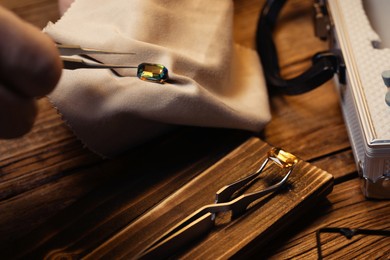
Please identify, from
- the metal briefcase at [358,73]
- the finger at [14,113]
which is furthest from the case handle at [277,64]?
the finger at [14,113]

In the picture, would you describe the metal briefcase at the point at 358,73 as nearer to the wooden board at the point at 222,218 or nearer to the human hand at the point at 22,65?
Result: the wooden board at the point at 222,218

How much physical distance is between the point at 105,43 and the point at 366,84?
250 mm

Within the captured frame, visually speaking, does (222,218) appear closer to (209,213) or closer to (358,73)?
(209,213)

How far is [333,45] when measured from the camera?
0.64 meters

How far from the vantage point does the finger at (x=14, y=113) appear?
Result: 1.22 ft

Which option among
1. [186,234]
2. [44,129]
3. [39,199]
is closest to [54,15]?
[44,129]

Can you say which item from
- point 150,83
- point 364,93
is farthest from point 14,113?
point 364,93

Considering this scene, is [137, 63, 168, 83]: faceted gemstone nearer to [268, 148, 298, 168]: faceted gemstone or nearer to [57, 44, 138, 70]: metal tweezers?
[57, 44, 138, 70]: metal tweezers

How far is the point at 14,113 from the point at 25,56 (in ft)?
0.17

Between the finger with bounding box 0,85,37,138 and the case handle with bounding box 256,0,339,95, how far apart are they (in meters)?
0.31

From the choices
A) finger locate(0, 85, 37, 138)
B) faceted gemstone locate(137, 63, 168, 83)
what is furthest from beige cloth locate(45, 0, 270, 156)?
finger locate(0, 85, 37, 138)

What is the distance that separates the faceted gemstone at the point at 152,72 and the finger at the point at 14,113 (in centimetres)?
14

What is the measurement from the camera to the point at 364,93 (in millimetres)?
517

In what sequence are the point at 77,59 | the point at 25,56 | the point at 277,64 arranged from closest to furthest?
1. the point at 25,56
2. the point at 77,59
3. the point at 277,64
